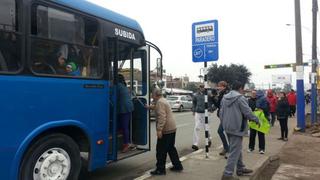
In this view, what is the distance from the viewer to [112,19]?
24.1ft

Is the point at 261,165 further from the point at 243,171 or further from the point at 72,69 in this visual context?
the point at 72,69

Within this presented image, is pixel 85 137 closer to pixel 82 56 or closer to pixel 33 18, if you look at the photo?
pixel 82 56

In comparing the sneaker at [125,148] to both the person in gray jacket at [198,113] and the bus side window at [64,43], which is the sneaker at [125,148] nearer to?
the bus side window at [64,43]

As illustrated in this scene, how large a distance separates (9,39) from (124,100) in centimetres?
287

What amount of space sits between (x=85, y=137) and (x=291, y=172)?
4690 mm

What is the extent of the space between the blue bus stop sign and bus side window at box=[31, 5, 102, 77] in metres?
3.33

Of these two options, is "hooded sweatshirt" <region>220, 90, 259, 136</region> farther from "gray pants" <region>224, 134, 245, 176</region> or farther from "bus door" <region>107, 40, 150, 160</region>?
"bus door" <region>107, 40, 150, 160</region>

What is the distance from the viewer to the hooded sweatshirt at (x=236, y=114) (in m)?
7.15

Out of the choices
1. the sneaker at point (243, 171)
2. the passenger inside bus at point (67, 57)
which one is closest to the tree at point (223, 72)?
the sneaker at point (243, 171)

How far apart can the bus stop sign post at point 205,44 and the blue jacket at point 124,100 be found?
2.34 m

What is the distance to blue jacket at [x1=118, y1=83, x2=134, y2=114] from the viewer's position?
767 centimetres

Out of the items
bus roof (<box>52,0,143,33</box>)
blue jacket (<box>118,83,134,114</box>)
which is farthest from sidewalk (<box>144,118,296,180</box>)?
bus roof (<box>52,0,143,33</box>)

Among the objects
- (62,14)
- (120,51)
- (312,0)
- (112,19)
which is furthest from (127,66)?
(312,0)

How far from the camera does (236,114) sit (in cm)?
717
